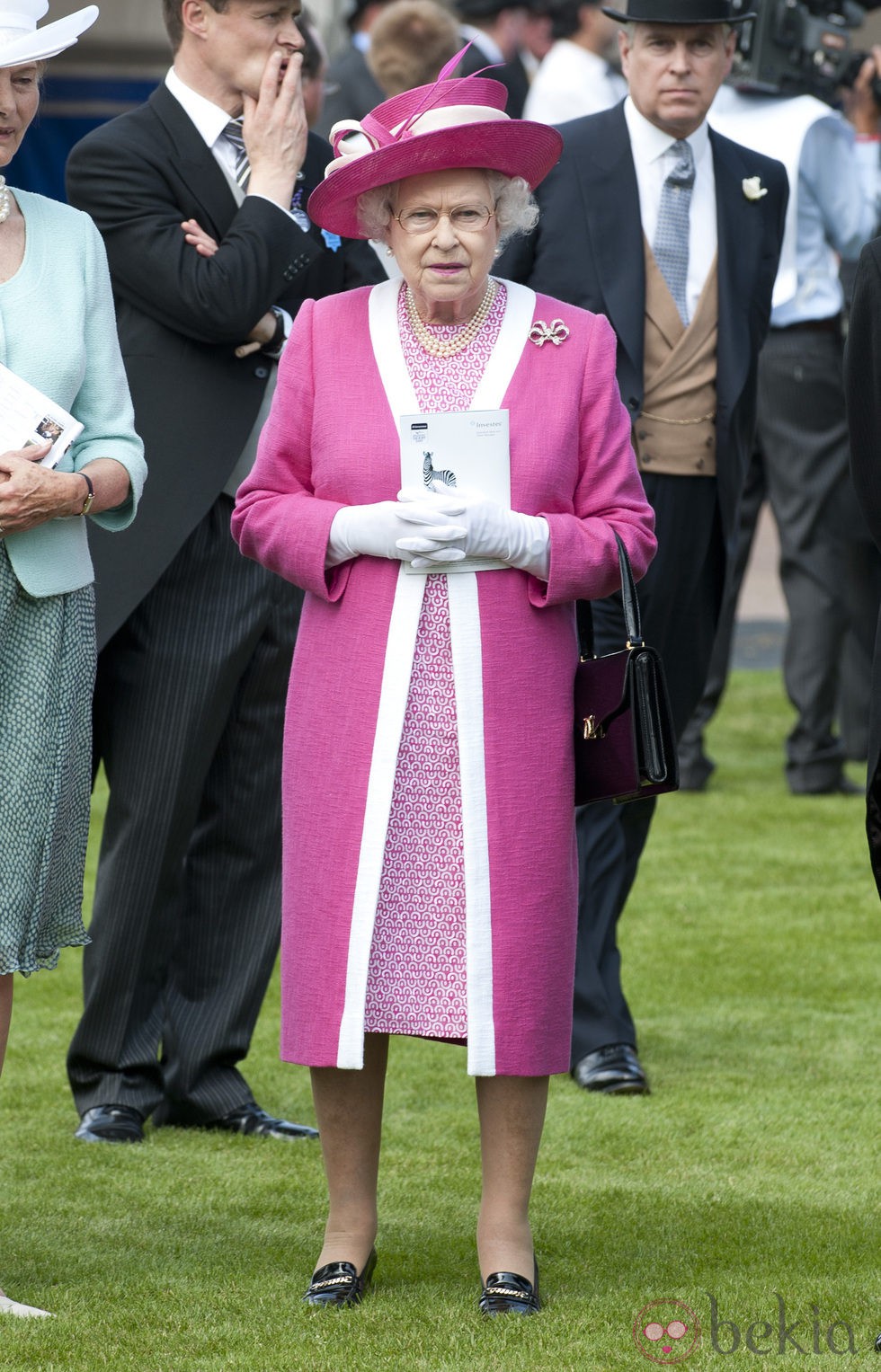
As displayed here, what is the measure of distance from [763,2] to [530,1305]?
536cm

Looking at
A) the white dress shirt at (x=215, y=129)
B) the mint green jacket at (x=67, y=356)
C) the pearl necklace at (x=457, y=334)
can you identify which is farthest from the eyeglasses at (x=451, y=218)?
the white dress shirt at (x=215, y=129)

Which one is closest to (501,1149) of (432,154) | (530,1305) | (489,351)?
(530,1305)

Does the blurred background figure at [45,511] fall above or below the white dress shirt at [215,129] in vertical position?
below

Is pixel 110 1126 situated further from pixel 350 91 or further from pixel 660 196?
pixel 350 91

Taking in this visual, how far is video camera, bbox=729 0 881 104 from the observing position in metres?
7.58

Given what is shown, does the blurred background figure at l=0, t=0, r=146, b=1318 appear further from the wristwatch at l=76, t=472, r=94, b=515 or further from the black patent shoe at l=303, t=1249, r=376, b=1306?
the black patent shoe at l=303, t=1249, r=376, b=1306

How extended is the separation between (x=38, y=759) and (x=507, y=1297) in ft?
3.71

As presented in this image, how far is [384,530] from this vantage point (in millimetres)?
3299

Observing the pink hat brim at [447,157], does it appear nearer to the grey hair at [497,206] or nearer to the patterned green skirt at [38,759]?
the grey hair at [497,206]

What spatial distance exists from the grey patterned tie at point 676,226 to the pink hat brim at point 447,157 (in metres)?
1.35

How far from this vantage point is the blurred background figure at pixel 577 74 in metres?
9.96

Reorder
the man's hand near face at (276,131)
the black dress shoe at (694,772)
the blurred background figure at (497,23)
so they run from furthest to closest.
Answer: the blurred background figure at (497,23), the black dress shoe at (694,772), the man's hand near face at (276,131)

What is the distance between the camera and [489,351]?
3428 mm

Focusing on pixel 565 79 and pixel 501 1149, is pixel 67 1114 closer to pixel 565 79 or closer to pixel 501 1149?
pixel 501 1149
